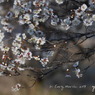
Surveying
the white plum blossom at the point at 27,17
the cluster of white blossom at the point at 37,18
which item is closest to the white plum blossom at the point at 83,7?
the cluster of white blossom at the point at 37,18

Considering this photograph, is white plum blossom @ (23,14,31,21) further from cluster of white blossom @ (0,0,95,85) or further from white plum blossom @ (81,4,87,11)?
white plum blossom @ (81,4,87,11)

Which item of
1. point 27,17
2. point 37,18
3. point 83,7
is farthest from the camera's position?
point 37,18

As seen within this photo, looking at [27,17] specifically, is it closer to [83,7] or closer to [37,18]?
[37,18]

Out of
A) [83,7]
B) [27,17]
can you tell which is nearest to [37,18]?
[27,17]

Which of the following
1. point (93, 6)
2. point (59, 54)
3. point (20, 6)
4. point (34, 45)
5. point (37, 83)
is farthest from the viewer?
point (37, 83)

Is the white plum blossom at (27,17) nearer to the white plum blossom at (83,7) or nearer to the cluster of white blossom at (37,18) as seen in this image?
the cluster of white blossom at (37,18)

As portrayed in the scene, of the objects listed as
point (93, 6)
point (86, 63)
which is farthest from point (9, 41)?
point (93, 6)

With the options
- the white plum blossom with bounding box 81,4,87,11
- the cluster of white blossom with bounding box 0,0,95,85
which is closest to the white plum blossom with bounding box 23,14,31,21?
the cluster of white blossom with bounding box 0,0,95,85

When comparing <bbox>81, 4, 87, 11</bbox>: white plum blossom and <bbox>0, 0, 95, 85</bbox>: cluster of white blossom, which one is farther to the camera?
<bbox>0, 0, 95, 85</bbox>: cluster of white blossom

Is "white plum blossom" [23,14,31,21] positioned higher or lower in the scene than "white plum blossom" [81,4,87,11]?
higher

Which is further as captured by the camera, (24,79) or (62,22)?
(24,79)

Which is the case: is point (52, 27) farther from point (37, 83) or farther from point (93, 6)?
point (37, 83)
